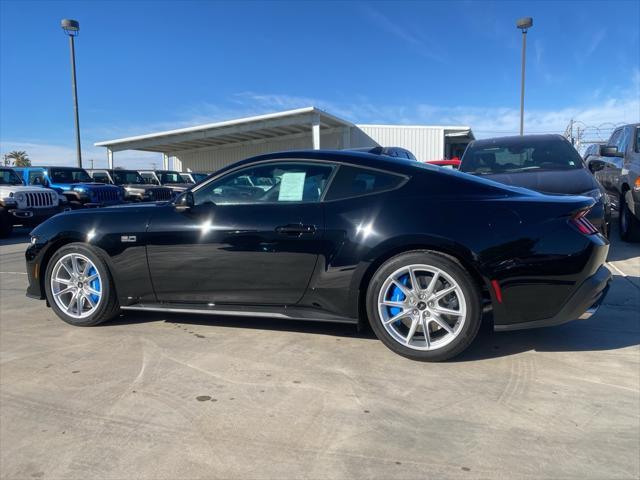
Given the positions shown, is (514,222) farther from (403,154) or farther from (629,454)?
(403,154)

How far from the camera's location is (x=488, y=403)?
2854mm

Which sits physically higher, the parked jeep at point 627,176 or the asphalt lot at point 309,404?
the parked jeep at point 627,176

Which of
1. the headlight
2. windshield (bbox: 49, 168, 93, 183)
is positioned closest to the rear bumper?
the headlight

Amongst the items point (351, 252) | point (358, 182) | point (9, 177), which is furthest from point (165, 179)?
point (351, 252)

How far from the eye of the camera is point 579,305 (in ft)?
10.6

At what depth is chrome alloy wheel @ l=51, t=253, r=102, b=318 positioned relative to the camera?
428 cm

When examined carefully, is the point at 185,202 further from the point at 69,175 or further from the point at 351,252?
the point at 69,175

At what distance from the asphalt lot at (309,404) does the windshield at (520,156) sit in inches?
127

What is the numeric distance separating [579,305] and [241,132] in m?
29.3

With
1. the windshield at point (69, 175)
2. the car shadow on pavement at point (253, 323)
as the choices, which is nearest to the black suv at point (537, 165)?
the car shadow on pavement at point (253, 323)

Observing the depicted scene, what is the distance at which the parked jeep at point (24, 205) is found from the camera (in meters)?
11.7

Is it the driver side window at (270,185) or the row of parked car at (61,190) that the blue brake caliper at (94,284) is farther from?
the row of parked car at (61,190)

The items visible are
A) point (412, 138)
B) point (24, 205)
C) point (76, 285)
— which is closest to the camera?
point (76, 285)

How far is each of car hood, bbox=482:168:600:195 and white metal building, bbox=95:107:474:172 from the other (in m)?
20.2
